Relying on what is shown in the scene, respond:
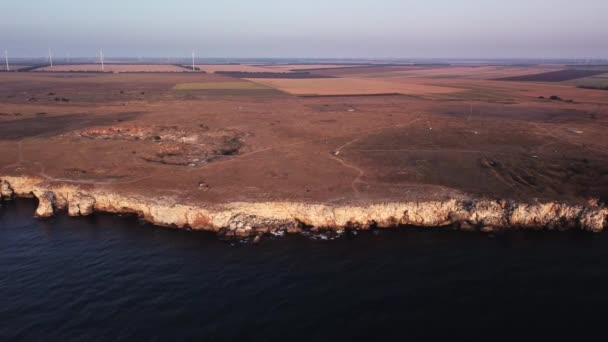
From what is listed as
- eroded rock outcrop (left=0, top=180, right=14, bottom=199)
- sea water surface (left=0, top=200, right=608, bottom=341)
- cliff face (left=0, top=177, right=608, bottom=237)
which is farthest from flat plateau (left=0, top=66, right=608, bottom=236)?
sea water surface (left=0, top=200, right=608, bottom=341)

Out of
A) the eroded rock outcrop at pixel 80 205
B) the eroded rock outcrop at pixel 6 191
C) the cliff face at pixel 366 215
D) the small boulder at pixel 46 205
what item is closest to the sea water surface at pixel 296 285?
the cliff face at pixel 366 215

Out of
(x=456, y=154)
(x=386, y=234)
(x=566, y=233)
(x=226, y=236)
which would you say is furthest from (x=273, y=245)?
(x=456, y=154)

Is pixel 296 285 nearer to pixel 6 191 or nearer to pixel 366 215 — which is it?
pixel 366 215

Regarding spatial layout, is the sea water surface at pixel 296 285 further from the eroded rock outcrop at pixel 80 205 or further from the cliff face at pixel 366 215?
the eroded rock outcrop at pixel 80 205

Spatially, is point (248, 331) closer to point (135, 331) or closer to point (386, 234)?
point (135, 331)

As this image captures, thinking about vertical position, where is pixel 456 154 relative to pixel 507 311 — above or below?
above

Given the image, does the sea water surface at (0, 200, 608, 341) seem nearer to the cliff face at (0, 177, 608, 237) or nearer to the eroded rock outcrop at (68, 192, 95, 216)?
the cliff face at (0, 177, 608, 237)
